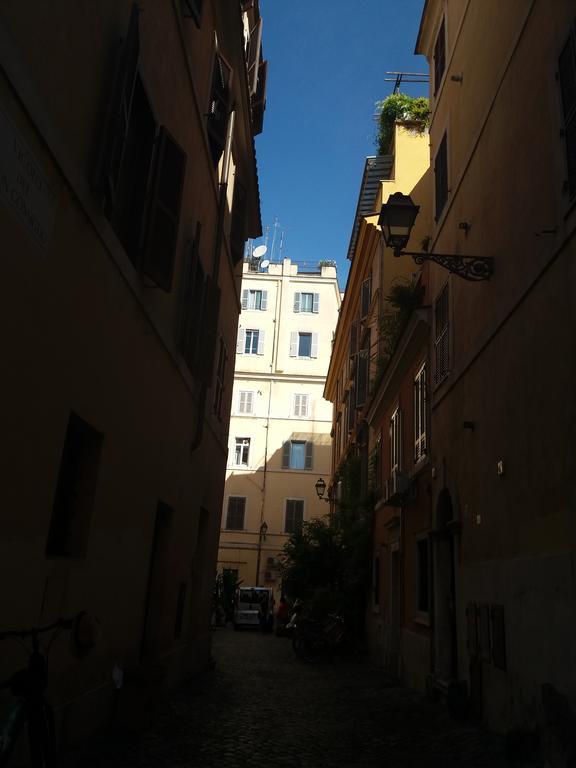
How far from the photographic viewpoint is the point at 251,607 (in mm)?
29516

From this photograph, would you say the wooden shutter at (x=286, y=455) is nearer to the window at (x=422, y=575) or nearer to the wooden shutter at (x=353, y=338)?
the wooden shutter at (x=353, y=338)

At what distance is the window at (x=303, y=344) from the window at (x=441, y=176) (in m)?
28.3

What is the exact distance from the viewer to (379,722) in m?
8.64

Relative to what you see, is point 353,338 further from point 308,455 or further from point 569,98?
point 569,98

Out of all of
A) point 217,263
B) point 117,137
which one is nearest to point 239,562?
point 217,263

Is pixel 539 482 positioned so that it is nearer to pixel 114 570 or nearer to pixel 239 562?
pixel 114 570

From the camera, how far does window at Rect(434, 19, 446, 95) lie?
1224cm

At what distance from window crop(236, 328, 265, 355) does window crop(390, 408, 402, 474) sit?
25.0m

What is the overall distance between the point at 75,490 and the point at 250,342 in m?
34.8

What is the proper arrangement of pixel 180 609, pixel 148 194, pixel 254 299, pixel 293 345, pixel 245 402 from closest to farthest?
pixel 148 194 < pixel 180 609 < pixel 245 402 < pixel 293 345 < pixel 254 299

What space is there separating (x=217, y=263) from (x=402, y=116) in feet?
38.1

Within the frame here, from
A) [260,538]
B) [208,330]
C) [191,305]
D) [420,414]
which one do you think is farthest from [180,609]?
[260,538]

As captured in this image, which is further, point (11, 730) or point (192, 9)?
point (192, 9)

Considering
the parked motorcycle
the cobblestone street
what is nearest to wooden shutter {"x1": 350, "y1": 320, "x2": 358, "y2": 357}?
the parked motorcycle
